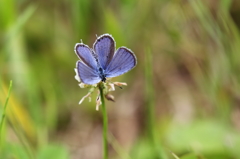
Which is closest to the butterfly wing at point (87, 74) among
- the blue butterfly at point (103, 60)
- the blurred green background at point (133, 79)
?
the blue butterfly at point (103, 60)

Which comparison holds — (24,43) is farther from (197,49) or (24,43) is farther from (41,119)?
(197,49)

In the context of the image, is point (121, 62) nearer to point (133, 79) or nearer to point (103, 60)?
point (103, 60)

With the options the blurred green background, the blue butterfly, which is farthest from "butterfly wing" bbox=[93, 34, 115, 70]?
the blurred green background

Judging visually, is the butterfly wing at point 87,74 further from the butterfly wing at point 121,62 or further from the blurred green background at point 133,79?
the blurred green background at point 133,79

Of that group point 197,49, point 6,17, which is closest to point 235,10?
point 197,49

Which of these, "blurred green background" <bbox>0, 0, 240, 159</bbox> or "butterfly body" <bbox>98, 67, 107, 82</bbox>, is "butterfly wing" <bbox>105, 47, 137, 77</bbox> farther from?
"blurred green background" <bbox>0, 0, 240, 159</bbox>

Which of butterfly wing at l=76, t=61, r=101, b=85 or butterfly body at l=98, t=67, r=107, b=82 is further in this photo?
butterfly body at l=98, t=67, r=107, b=82

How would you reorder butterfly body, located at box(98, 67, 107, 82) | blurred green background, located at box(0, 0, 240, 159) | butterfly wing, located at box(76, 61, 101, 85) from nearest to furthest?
butterfly wing, located at box(76, 61, 101, 85)
butterfly body, located at box(98, 67, 107, 82)
blurred green background, located at box(0, 0, 240, 159)
